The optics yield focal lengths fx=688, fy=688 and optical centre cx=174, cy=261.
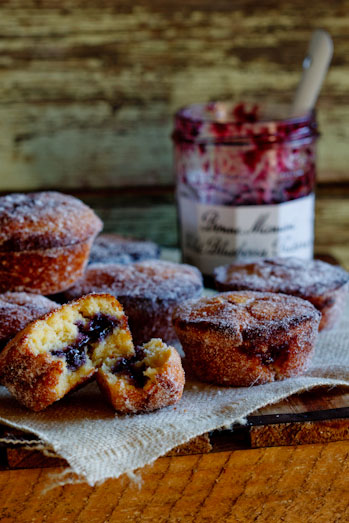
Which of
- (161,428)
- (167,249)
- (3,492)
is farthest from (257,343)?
(167,249)

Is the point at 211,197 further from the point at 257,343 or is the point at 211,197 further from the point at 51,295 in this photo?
the point at 257,343

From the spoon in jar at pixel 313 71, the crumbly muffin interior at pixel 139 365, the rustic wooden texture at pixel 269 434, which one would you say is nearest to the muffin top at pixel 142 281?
the crumbly muffin interior at pixel 139 365

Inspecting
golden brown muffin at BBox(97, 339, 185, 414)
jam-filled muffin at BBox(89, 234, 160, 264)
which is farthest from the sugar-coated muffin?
jam-filled muffin at BBox(89, 234, 160, 264)

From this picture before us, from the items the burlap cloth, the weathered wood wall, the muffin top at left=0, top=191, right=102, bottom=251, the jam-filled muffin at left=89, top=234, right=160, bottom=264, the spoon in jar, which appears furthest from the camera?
the weathered wood wall

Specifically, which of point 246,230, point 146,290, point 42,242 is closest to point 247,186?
point 246,230

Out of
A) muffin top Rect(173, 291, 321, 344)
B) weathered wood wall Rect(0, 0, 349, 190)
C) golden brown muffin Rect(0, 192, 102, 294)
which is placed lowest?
muffin top Rect(173, 291, 321, 344)

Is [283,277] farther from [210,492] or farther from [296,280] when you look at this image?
[210,492]

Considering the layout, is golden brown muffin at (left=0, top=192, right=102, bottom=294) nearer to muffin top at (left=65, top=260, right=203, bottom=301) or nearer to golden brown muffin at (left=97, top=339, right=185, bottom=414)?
muffin top at (left=65, top=260, right=203, bottom=301)
